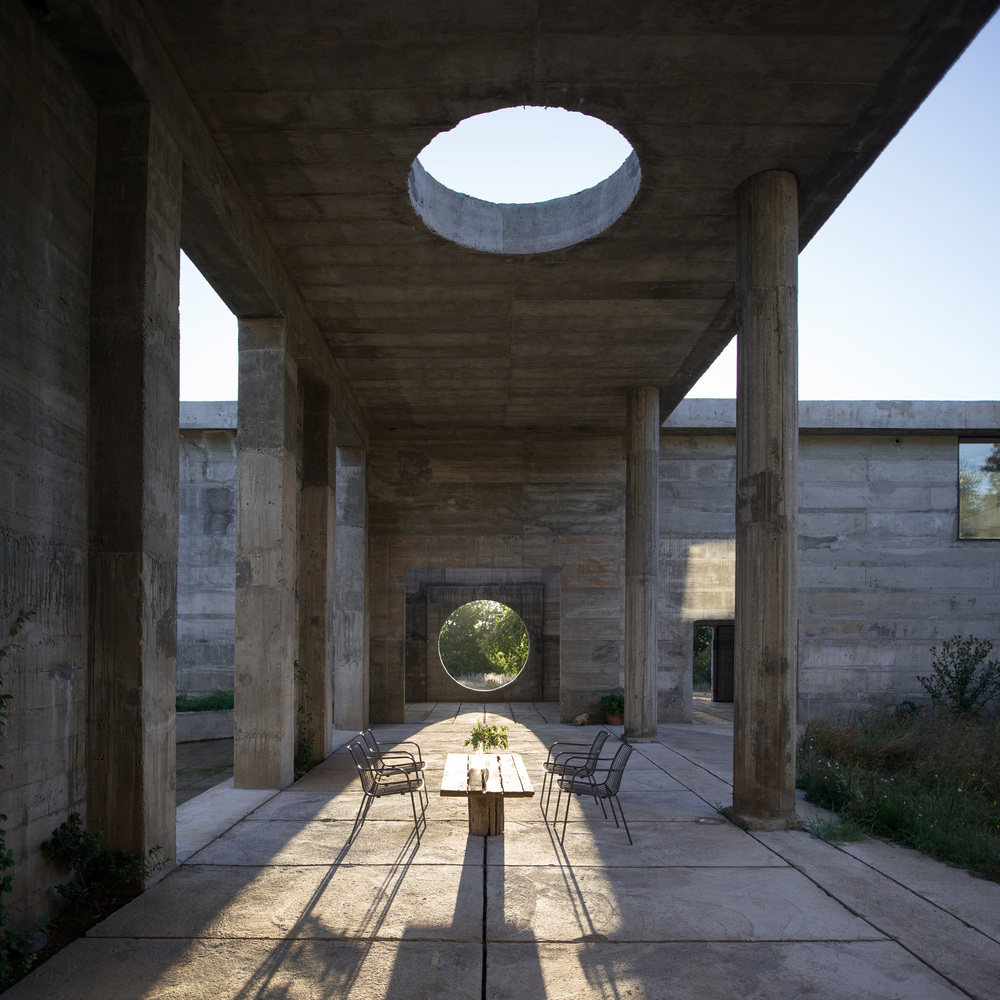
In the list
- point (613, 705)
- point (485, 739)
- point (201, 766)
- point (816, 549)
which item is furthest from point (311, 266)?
point (816, 549)

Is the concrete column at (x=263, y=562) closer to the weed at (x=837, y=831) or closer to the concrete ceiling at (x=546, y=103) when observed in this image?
the concrete ceiling at (x=546, y=103)

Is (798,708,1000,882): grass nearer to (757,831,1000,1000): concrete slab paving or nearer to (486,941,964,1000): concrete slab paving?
(757,831,1000,1000): concrete slab paving

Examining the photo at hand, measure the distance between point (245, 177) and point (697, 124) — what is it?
397 centimetres

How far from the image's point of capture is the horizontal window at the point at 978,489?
16469mm

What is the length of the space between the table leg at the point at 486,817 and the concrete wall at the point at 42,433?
10.1 ft

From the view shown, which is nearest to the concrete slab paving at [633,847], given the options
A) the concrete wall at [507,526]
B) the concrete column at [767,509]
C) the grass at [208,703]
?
the concrete column at [767,509]

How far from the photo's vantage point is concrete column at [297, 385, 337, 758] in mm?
11133

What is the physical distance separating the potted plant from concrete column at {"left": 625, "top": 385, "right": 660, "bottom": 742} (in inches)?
99.9

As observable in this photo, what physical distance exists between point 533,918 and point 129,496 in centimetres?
363

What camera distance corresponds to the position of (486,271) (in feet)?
30.8

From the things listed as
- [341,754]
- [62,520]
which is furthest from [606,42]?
[341,754]

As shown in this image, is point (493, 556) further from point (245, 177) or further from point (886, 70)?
point (886, 70)

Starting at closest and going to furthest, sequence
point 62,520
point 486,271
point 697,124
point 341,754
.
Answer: point 62,520
point 697,124
point 486,271
point 341,754

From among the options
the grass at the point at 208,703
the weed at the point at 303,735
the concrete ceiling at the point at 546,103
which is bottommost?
the grass at the point at 208,703
